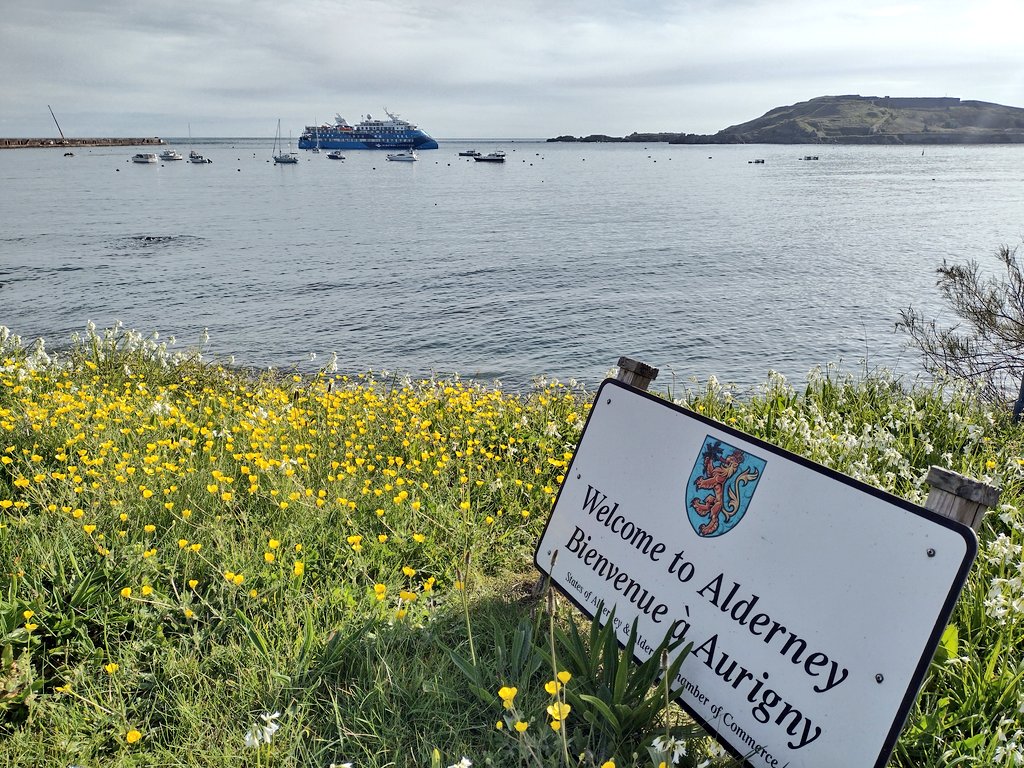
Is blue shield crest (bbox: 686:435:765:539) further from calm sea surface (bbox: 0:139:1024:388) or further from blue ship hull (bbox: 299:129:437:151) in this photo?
blue ship hull (bbox: 299:129:437:151)

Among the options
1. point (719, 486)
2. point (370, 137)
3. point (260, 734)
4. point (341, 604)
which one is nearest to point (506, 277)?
point (341, 604)

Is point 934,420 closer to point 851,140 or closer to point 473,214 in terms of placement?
point 473,214

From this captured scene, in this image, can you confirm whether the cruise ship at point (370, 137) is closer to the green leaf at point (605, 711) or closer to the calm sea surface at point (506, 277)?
the calm sea surface at point (506, 277)

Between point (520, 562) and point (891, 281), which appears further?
point (891, 281)

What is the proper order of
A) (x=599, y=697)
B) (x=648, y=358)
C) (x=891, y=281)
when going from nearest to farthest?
(x=599, y=697) → (x=648, y=358) → (x=891, y=281)

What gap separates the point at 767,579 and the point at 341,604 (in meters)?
2.17

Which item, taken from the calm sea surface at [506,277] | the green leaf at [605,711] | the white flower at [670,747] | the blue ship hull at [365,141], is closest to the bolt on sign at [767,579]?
the white flower at [670,747]

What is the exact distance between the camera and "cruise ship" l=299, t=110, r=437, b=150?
174625 millimetres

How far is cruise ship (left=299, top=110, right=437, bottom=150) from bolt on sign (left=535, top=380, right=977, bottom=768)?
183 metres

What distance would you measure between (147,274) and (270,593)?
26.3m

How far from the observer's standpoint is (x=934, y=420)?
5980mm

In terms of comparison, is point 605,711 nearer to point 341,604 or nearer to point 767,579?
point 767,579

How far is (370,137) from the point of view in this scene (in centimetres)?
17675

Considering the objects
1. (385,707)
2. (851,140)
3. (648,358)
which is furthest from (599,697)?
(851,140)
